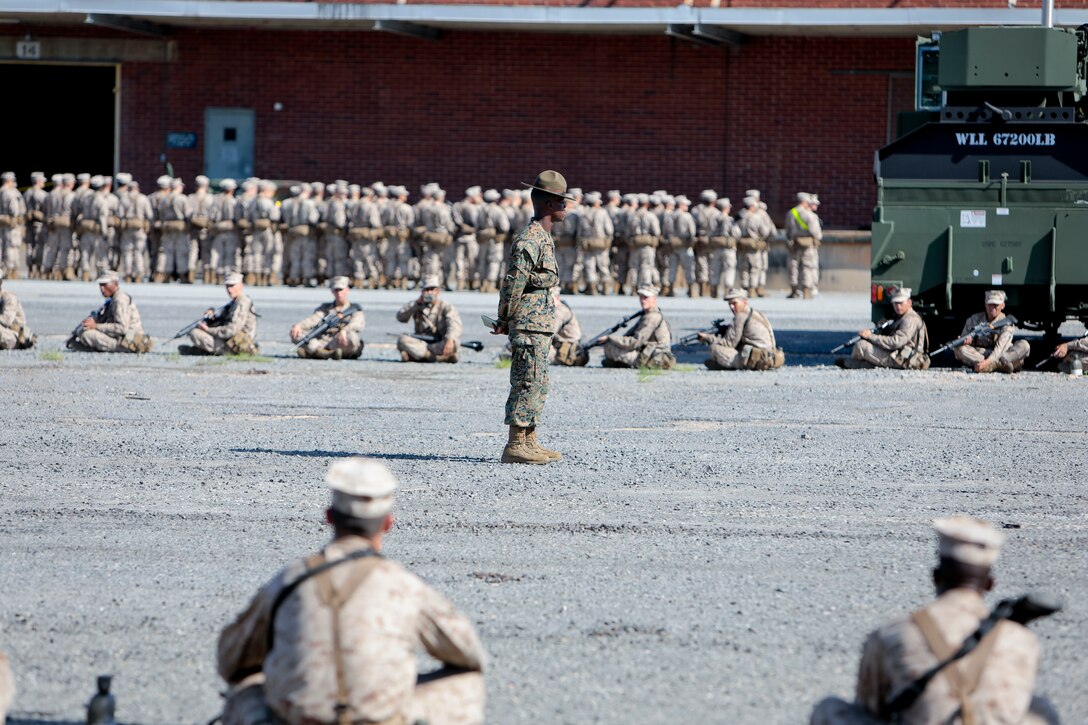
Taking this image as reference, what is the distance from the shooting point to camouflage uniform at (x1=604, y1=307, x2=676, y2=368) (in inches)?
702

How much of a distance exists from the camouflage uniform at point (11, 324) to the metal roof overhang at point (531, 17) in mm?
12998

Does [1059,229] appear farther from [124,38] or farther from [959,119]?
[124,38]

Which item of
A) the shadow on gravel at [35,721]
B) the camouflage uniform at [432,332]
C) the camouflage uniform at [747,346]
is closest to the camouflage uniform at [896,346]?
the camouflage uniform at [747,346]

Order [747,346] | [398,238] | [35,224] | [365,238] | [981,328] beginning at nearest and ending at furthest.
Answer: [981,328] → [747,346] → [365,238] → [398,238] → [35,224]

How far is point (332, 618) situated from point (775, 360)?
1362 cm

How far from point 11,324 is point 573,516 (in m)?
11.2

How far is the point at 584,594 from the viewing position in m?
7.41

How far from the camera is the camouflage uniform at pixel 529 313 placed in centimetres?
1048

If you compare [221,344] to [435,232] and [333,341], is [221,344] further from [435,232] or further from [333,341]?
[435,232]

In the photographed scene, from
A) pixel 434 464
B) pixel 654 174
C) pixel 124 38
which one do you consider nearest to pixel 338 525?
pixel 434 464

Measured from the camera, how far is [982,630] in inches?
169

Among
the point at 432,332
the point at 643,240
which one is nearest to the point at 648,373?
the point at 432,332

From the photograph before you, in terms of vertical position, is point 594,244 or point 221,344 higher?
point 594,244

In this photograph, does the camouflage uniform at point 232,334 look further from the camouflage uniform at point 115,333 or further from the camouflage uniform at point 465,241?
the camouflage uniform at point 465,241
